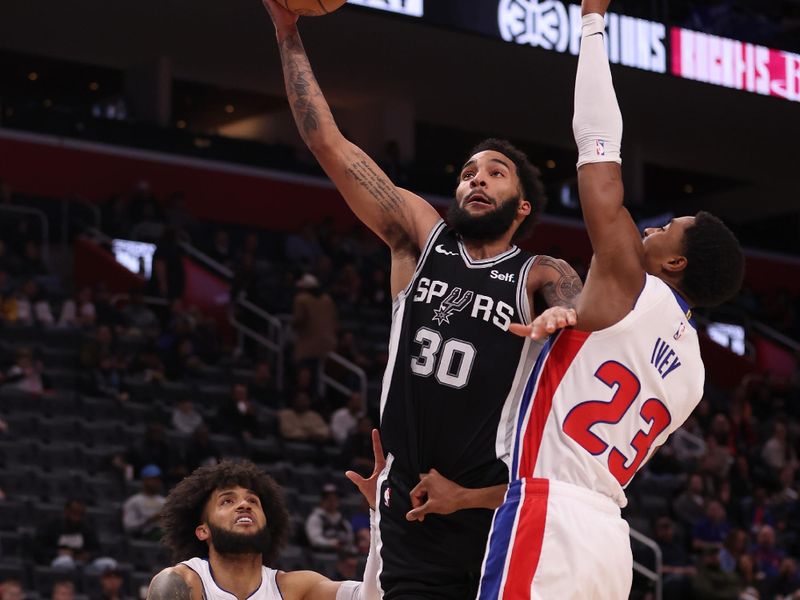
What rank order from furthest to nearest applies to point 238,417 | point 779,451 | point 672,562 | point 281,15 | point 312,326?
point 779,451
point 312,326
point 238,417
point 672,562
point 281,15

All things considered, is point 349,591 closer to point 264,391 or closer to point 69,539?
point 69,539

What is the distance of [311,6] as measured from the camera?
533cm

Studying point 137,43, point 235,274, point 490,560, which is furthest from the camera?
point 137,43

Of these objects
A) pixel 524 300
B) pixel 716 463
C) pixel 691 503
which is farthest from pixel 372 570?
pixel 716 463

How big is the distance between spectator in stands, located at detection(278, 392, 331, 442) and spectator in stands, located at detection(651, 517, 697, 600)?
373 centimetres

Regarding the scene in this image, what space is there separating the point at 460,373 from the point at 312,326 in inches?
491

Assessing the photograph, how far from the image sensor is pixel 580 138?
4.37m

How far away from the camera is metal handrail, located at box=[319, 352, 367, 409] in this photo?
16938 millimetres

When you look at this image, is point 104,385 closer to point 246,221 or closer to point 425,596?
point 246,221

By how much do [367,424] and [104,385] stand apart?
280 cm

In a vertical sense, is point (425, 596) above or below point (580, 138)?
below

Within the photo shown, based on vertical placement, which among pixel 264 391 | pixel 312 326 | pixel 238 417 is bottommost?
pixel 238 417

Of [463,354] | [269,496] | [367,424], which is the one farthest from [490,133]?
[463,354]

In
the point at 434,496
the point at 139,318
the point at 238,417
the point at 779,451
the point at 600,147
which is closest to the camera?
the point at 600,147
